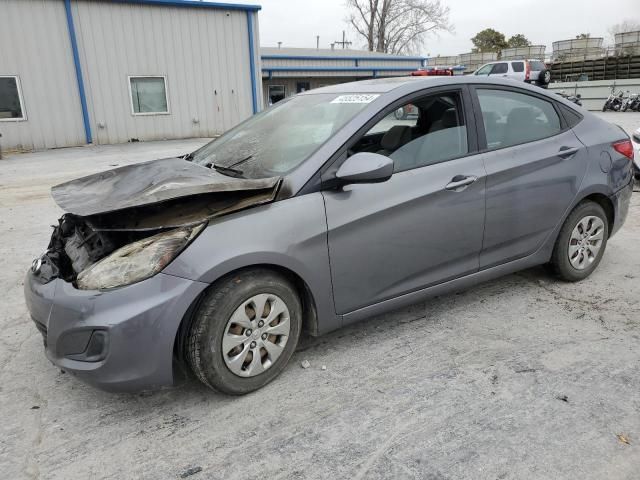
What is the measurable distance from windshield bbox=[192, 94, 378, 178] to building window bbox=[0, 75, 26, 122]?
13.5 metres

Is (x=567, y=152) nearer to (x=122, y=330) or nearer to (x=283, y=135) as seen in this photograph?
(x=283, y=135)

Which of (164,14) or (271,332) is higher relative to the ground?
(164,14)

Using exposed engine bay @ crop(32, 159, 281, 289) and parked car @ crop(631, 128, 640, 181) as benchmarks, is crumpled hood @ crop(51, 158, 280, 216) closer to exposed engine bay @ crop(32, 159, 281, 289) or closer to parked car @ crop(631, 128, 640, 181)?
exposed engine bay @ crop(32, 159, 281, 289)

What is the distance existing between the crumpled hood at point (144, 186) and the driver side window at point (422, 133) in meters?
0.82

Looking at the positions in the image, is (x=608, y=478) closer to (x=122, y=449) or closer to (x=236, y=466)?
(x=236, y=466)

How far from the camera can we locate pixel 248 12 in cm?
1697

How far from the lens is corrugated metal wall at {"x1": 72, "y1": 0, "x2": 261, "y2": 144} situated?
15133mm

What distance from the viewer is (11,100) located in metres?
14.4

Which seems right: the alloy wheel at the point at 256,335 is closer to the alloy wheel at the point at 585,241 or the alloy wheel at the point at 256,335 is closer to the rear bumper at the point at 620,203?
the alloy wheel at the point at 585,241

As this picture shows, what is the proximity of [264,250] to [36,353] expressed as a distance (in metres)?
1.79

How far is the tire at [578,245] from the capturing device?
3848 millimetres

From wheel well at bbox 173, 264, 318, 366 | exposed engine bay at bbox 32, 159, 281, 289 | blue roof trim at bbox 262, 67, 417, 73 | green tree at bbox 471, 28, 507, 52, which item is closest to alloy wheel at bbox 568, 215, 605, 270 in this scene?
wheel well at bbox 173, 264, 318, 366

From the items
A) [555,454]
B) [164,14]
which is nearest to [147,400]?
[555,454]

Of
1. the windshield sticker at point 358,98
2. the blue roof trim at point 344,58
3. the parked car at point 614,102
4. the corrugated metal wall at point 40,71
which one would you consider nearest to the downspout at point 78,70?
the corrugated metal wall at point 40,71
